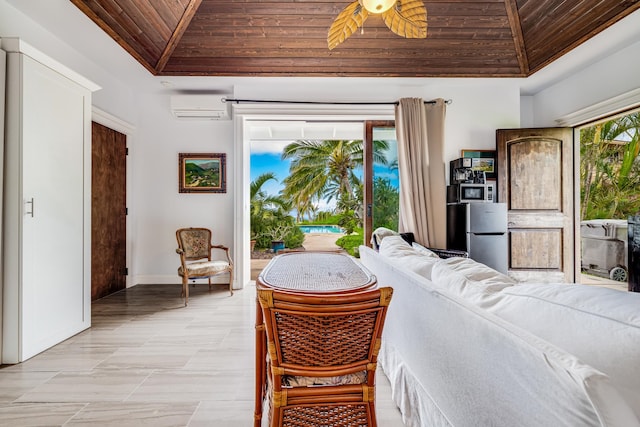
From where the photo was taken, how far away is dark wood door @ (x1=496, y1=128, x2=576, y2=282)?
3768 millimetres

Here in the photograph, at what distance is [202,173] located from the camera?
13.8 feet

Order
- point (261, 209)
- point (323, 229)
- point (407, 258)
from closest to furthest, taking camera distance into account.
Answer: point (407, 258)
point (261, 209)
point (323, 229)

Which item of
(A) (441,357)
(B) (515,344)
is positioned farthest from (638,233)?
(B) (515,344)

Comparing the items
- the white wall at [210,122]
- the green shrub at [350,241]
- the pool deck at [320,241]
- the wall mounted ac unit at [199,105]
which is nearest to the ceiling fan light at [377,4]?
the white wall at [210,122]

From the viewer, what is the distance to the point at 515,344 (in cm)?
70

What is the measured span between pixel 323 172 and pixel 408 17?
6086 millimetres

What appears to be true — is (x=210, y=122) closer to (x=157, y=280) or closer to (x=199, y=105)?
(x=199, y=105)

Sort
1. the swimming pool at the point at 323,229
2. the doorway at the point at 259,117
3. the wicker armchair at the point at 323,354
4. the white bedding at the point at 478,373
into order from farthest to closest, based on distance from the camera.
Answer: the swimming pool at the point at 323,229 < the doorway at the point at 259,117 < the wicker armchair at the point at 323,354 < the white bedding at the point at 478,373

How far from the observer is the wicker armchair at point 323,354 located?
36.1 inches

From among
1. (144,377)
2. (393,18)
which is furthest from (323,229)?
(144,377)

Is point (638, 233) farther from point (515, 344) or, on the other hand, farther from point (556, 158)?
point (515, 344)

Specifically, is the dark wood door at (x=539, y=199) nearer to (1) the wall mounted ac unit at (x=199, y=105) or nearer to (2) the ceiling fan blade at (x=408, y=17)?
(2) the ceiling fan blade at (x=408, y=17)

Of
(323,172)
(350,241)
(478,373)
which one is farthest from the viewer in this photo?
(323,172)

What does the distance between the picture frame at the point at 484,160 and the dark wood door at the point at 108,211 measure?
454 cm
